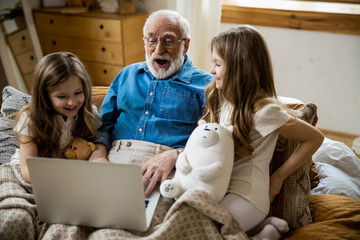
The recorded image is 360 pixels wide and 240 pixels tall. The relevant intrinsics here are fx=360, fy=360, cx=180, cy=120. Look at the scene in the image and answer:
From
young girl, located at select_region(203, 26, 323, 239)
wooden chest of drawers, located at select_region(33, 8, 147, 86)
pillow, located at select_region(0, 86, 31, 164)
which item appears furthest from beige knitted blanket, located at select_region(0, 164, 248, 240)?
wooden chest of drawers, located at select_region(33, 8, 147, 86)

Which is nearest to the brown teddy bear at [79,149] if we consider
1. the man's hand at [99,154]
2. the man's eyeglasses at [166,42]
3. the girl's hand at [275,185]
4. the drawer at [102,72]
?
the man's hand at [99,154]

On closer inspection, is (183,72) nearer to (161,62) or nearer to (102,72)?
(161,62)

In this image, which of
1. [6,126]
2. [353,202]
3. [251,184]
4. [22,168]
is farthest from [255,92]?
[6,126]

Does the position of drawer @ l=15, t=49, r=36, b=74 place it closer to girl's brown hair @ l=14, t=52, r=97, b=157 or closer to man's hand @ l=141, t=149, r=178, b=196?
girl's brown hair @ l=14, t=52, r=97, b=157

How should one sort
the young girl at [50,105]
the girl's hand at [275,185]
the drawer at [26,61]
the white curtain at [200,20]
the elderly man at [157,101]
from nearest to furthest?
the girl's hand at [275,185] → the young girl at [50,105] → the elderly man at [157,101] → the white curtain at [200,20] → the drawer at [26,61]

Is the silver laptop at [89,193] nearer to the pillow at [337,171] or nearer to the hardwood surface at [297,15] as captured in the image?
the pillow at [337,171]

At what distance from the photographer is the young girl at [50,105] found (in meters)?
1.40

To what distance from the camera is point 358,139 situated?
2822 mm

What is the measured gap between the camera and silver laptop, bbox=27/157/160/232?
1.02 metres

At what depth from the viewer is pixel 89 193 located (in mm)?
1075

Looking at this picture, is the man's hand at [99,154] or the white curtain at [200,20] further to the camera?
the white curtain at [200,20]

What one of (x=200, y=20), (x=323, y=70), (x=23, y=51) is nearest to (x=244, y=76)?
(x=200, y=20)

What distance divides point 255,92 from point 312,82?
6.30ft

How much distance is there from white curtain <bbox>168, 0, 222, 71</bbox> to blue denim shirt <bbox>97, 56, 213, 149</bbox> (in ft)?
4.23
